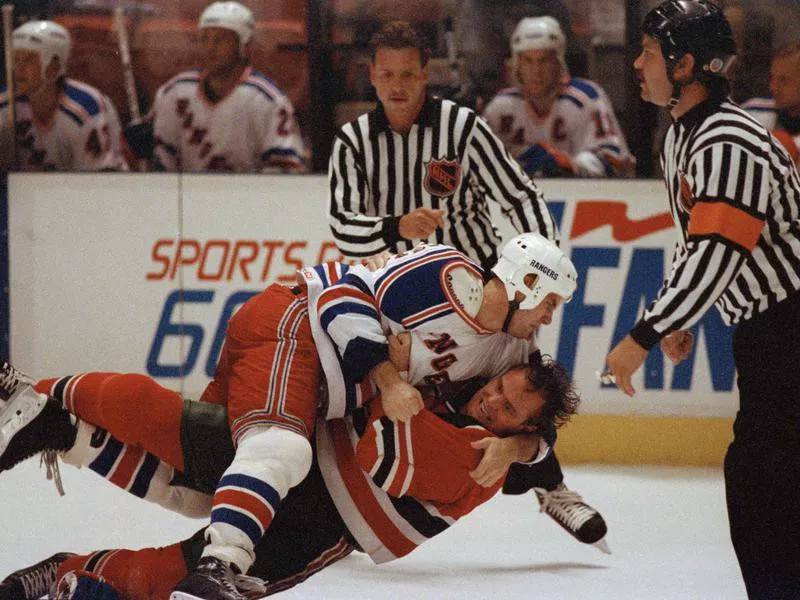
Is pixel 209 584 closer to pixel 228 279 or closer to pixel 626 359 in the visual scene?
pixel 626 359

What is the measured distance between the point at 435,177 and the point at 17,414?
4.71 feet

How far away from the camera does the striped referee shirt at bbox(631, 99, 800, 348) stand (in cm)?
245

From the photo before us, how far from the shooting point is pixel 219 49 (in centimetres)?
518

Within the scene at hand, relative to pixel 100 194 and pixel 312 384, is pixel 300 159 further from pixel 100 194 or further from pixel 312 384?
pixel 312 384

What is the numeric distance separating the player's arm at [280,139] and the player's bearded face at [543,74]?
89 cm

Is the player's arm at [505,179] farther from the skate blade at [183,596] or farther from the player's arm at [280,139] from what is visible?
the skate blade at [183,596]

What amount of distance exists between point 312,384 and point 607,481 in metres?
2.12

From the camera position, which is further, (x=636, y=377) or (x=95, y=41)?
(x=95, y=41)

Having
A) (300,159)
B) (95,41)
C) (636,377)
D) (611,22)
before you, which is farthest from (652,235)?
(95,41)

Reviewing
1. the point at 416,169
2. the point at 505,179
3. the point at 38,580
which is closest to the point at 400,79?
the point at 416,169

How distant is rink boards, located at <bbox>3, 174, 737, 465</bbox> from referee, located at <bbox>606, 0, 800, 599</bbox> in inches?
84.5

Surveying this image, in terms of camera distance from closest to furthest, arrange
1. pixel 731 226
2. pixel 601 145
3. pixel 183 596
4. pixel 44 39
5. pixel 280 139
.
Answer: pixel 183 596, pixel 731 226, pixel 601 145, pixel 280 139, pixel 44 39

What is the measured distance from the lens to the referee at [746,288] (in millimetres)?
2461

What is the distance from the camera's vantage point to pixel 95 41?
525 centimetres
